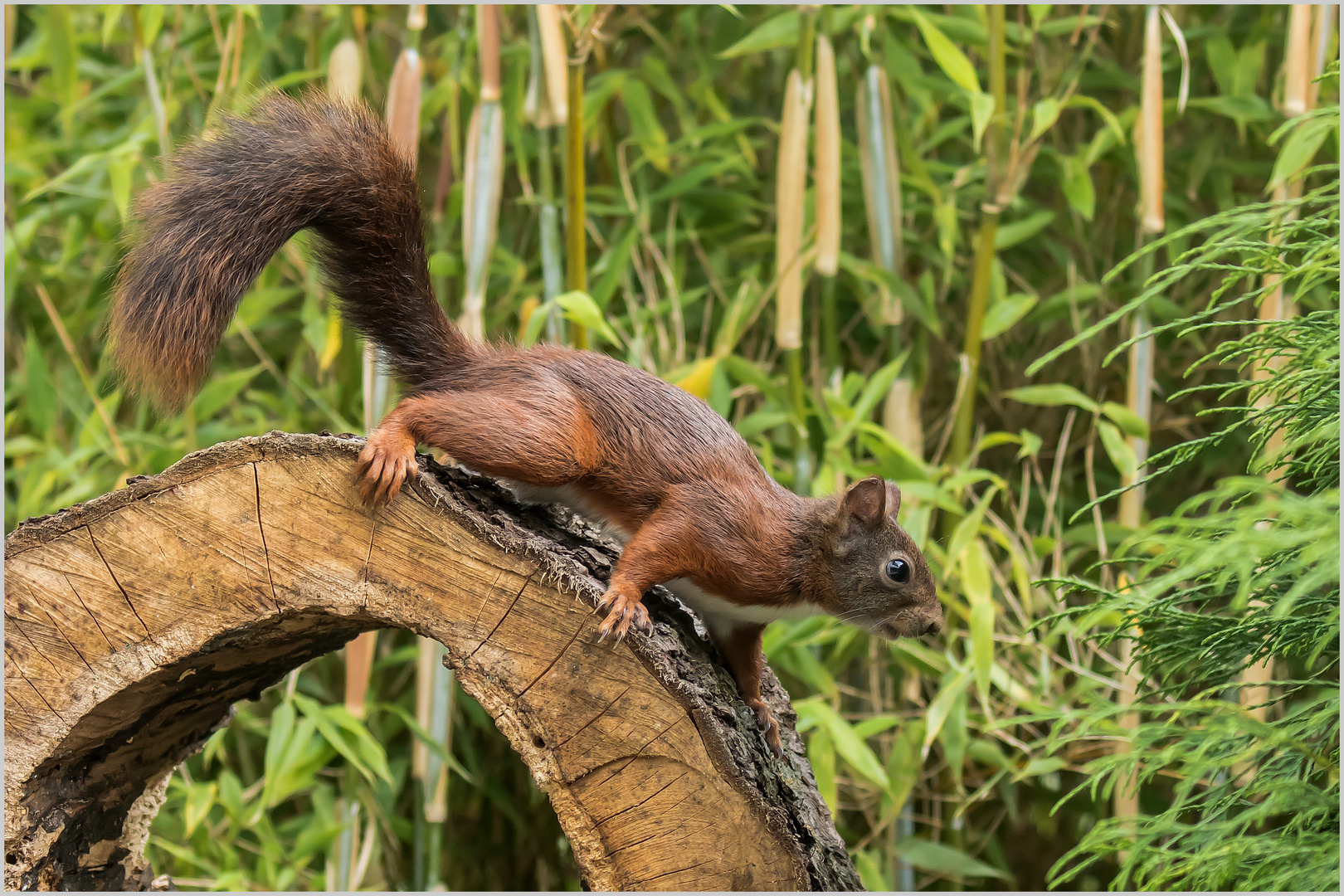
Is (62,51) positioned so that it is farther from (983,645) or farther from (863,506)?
(983,645)

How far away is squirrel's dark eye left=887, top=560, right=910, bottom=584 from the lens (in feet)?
4.02

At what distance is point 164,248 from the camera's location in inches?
42.3

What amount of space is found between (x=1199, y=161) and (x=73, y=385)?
7.19 ft

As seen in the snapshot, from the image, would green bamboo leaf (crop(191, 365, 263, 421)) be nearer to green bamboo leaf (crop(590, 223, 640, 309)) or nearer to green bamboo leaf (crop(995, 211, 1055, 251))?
green bamboo leaf (crop(590, 223, 640, 309))

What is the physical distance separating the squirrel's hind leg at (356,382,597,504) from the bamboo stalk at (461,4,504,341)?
0.53 meters

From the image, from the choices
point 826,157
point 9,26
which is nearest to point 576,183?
point 826,157

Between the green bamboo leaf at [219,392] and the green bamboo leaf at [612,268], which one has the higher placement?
the green bamboo leaf at [612,268]

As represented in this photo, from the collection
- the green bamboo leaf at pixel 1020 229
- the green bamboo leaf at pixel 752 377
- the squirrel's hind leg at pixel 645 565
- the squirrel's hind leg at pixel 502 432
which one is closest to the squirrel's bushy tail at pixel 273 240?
the squirrel's hind leg at pixel 502 432

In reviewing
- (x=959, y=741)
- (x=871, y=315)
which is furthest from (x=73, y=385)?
(x=959, y=741)

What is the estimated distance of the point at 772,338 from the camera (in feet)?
6.97

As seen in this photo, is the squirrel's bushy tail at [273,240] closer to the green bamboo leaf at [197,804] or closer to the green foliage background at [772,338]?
the green foliage background at [772,338]

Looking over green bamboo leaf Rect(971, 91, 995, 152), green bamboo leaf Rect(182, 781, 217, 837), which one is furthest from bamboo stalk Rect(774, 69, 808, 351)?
green bamboo leaf Rect(182, 781, 217, 837)

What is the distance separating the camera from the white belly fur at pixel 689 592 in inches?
46.4

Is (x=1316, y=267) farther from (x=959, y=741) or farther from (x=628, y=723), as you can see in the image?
(x=959, y=741)
